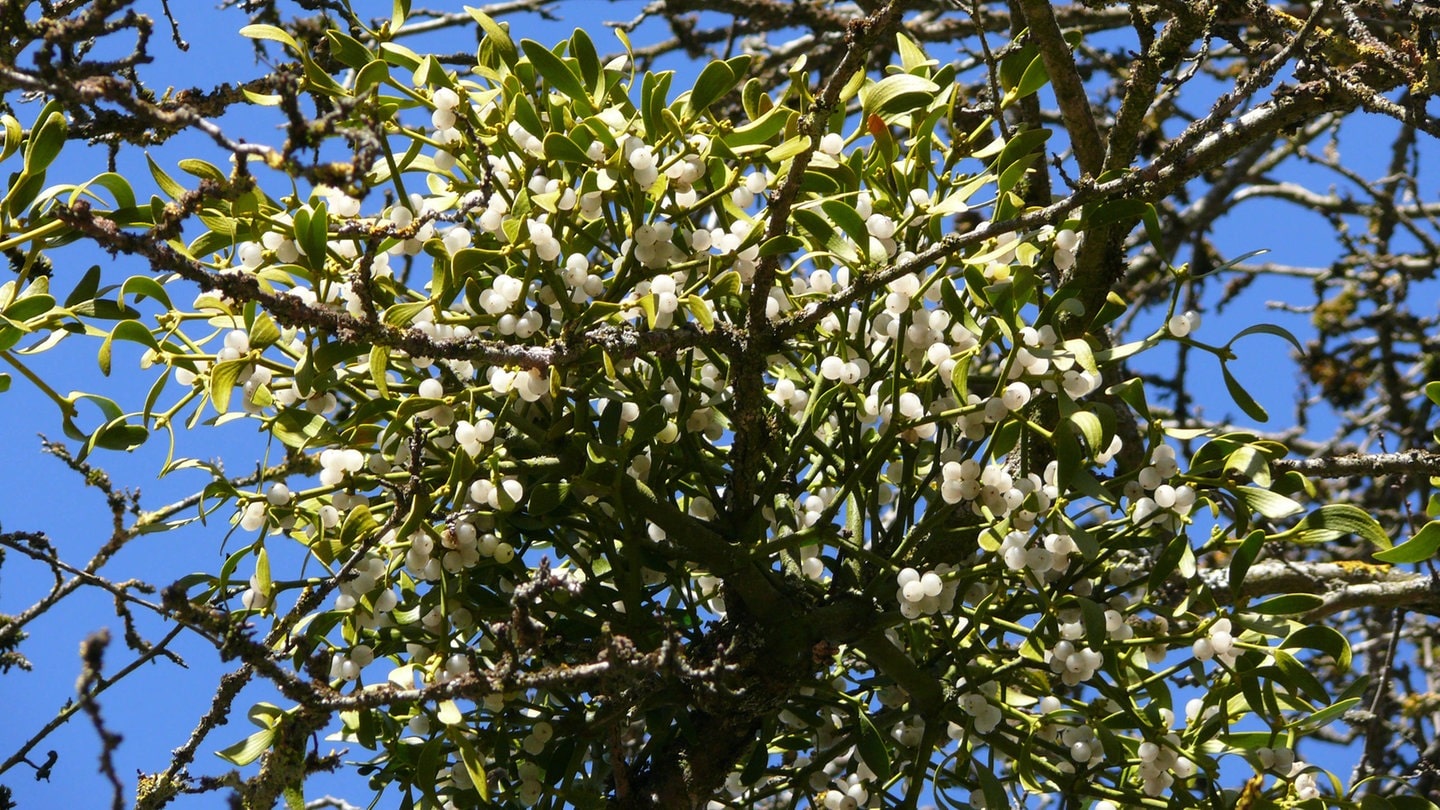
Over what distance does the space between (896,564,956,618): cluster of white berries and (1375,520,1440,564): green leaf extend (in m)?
0.30

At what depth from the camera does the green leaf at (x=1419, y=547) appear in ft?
2.89

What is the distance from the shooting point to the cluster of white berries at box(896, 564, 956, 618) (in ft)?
3.27

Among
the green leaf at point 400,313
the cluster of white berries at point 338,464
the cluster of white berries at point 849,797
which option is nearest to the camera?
the green leaf at point 400,313

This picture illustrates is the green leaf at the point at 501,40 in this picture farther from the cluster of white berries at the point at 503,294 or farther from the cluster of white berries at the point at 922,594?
the cluster of white berries at the point at 922,594

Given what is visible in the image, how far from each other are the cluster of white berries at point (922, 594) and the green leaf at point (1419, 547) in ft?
0.98

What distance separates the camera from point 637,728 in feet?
5.30

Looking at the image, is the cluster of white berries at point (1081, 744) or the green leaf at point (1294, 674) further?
the cluster of white berries at point (1081, 744)

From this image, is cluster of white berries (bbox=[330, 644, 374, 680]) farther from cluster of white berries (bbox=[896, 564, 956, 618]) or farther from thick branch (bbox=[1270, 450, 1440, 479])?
thick branch (bbox=[1270, 450, 1440, 479])

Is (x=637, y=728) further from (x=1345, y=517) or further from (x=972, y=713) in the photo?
(x=1345, y=517)

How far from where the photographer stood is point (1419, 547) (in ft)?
2.93

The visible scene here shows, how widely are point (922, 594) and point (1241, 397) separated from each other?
0.28m

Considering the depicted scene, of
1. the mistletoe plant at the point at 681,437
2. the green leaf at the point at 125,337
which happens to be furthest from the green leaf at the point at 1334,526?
the green leaf at the point at 125,337

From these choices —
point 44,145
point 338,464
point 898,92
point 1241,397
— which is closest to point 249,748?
point 338,464

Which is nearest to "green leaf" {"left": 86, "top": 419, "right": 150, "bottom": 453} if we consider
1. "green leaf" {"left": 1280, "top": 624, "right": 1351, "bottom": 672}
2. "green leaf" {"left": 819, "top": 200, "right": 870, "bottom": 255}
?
"green leaf" {"left": 819, "top": 200, "right": 870, "bottom": 255}
